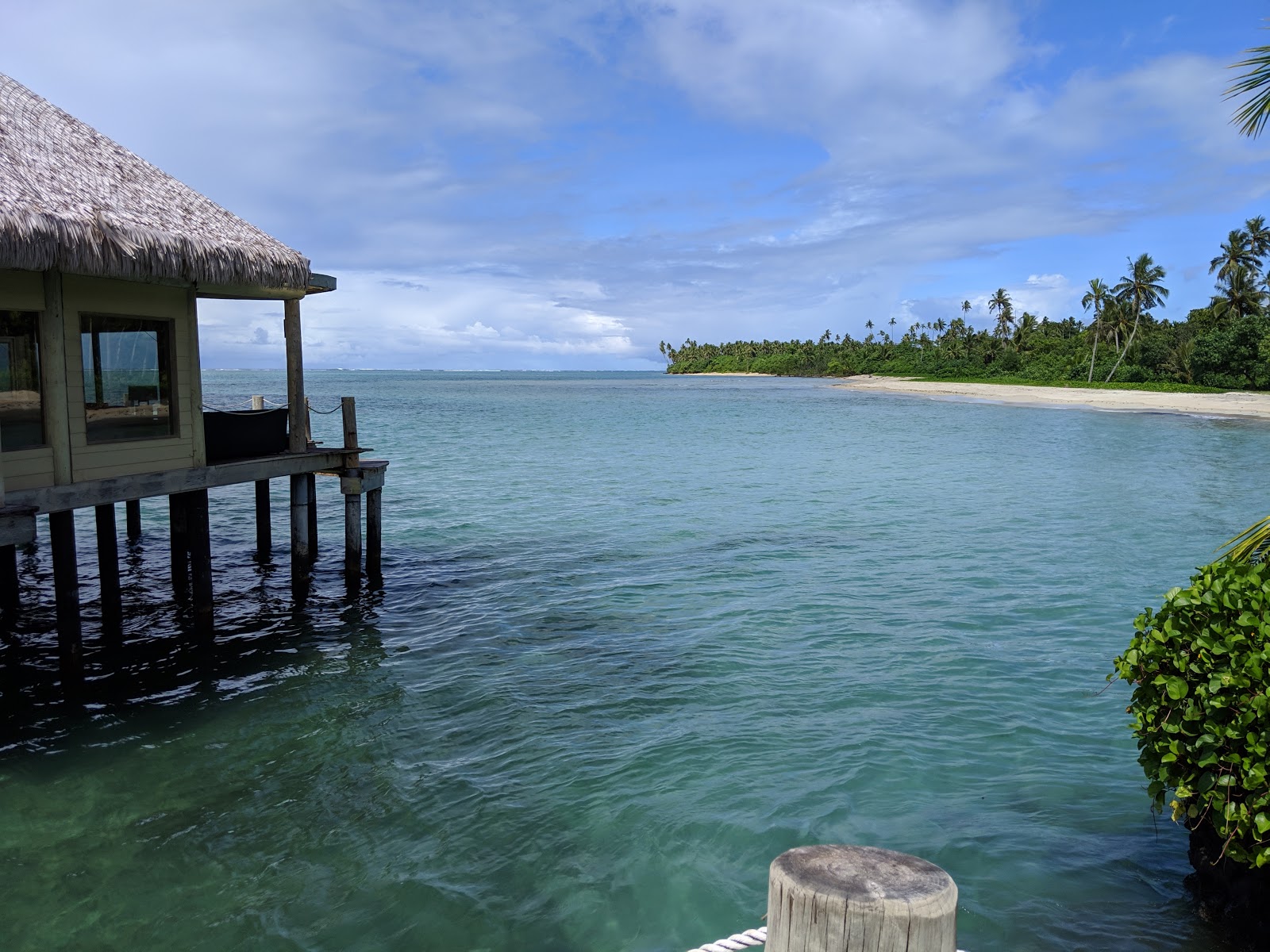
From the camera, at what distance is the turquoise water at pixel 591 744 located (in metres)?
5.84

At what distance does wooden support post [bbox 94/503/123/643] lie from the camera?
34.8ft

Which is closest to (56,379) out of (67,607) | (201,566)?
(67,607)

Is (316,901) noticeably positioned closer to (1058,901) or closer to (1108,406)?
(1058,901)

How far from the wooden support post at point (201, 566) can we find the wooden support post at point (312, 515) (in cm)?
186

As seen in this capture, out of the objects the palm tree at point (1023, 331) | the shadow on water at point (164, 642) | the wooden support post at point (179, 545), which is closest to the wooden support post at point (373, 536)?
the shadow on water at point (164, 642)

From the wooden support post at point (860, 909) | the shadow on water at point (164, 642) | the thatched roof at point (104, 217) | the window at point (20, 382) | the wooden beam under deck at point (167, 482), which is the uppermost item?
the thatched roof at point (104, 217)

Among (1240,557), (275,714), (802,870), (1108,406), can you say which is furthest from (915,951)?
(1108,406)

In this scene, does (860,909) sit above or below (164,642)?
above

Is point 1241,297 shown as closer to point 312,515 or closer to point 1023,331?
point 1023,331

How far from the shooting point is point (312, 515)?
14.4 m

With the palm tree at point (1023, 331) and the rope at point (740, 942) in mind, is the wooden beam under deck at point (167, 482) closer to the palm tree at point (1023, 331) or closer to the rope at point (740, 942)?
the rope at point (740, 942)

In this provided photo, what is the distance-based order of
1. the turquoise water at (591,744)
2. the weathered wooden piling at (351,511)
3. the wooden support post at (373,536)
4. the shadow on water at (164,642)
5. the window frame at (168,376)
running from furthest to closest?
the wooden support post at (373,536) < the weathered wooden piling at (351,511) < the window frame at (168,376) < the shadow on water at (164,642) < the turquoise water at (591,744)

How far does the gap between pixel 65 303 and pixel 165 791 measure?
17.0ft

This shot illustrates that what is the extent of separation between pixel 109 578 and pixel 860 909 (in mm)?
10990
